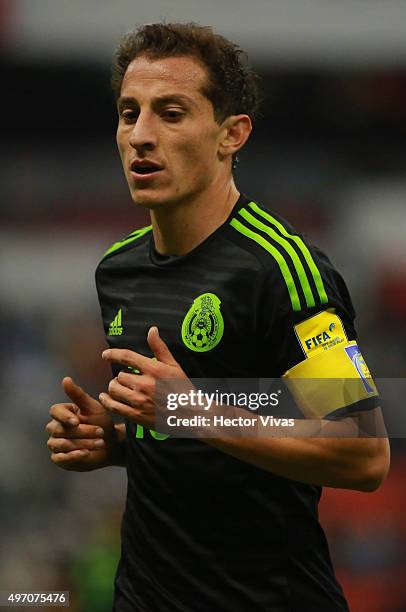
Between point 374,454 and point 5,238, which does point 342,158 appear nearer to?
point 5,238

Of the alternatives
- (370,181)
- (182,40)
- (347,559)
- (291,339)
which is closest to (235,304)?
(291,339)

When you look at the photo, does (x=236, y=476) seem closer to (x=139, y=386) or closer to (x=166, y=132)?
(x=139, y=386)

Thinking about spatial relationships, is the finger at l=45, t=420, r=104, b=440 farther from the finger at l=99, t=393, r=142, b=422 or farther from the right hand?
the finger at l=99, t=393, r=142, b=422

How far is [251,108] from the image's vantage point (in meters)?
3.02

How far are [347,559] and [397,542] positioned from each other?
409 millimetres

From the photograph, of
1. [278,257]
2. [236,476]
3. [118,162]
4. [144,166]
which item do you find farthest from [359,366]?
[118,162]

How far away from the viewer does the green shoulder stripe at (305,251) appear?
254 cm

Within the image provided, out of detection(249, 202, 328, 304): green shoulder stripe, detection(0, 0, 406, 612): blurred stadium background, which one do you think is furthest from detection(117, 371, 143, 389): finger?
detection(0, 0, 406, 612): blurred stadium background

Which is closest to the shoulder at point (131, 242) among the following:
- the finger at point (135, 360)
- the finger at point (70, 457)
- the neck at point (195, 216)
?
the neck at point (195, 216)

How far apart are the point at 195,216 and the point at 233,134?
10.8 inches

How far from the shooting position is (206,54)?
2.83m

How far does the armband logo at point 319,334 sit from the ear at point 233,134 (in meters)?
0.60

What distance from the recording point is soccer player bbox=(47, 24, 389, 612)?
2.47 meters

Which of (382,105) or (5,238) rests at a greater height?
(382,105)
